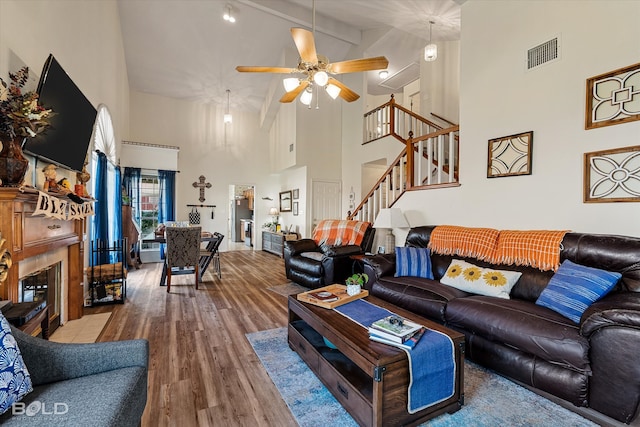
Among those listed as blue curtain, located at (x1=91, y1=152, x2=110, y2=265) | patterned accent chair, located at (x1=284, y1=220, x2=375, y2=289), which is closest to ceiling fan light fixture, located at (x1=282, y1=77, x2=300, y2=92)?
patterned accent chair, located at (x1=284, y1=220, x2=375, y2=289)

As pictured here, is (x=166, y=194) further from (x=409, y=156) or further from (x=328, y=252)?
(x=409, y=156)

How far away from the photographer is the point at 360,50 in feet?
21.0

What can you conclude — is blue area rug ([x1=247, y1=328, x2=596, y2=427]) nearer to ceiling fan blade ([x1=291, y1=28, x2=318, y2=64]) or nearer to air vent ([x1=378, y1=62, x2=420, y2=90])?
ceiling fan blade ([x1=291, y1=28, x2=318, y2=64])

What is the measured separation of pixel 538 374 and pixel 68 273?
4.16m

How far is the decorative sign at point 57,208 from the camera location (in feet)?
6.44

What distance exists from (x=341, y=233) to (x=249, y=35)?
453 centimetres

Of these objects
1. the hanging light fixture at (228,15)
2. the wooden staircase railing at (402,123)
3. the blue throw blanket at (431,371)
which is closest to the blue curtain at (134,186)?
the hanging light fixture at (228,15)

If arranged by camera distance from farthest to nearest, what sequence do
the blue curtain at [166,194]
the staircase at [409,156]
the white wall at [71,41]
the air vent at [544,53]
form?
1. the blue curtain at [166,194]
2. the staircase at [409,156]
3. the air vent at [544,53]
4. the white wall at [71,41]

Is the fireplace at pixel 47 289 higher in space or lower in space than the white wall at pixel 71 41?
lower

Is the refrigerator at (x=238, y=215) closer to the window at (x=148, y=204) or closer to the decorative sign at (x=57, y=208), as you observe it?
the window at (x=148, y=204)

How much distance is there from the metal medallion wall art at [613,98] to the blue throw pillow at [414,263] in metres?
1.87

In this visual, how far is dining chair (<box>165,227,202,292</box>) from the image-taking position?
4070 mm

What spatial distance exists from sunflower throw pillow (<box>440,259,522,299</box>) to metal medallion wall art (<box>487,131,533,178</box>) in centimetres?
114

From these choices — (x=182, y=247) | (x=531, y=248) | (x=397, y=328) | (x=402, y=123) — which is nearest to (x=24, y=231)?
(x=182, y=247)
